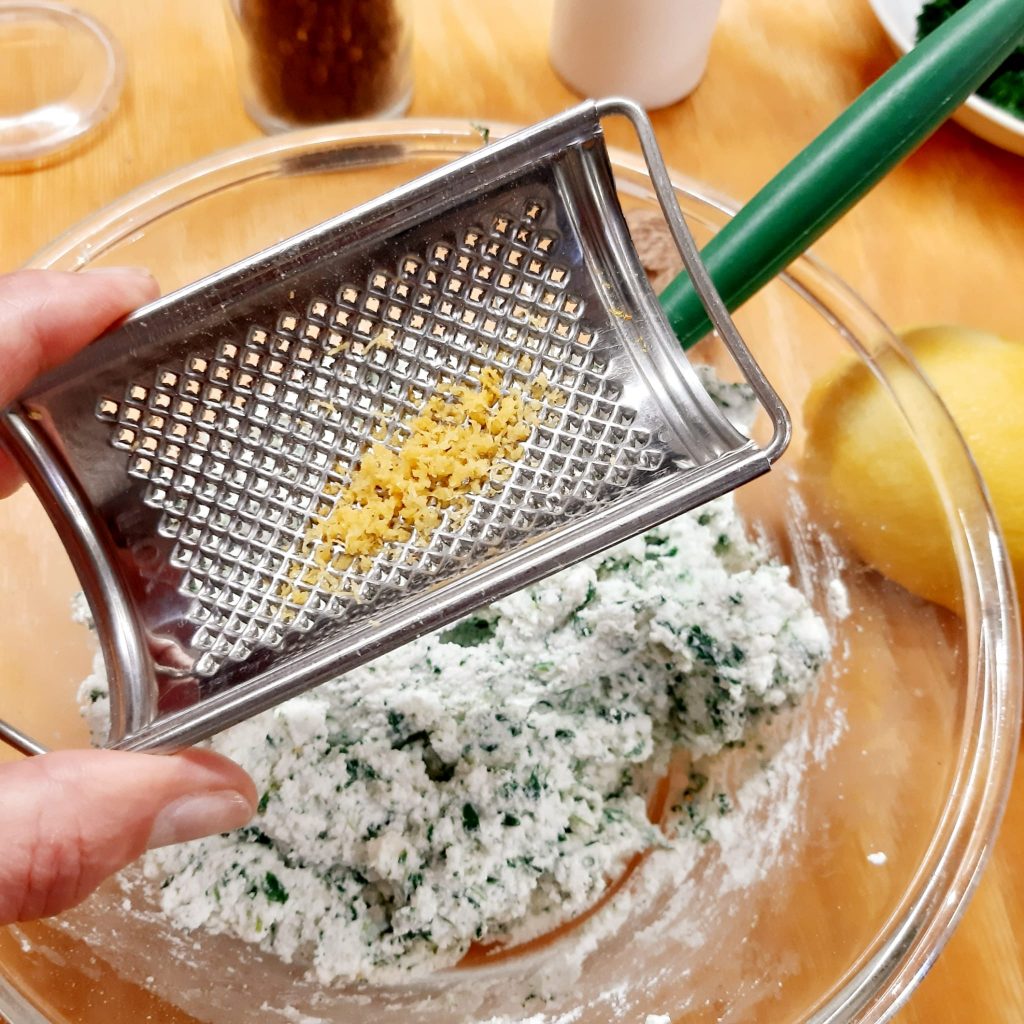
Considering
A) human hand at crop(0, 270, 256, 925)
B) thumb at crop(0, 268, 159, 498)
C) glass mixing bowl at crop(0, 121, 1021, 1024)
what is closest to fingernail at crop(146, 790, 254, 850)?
human hand at crop(0, 270, 256, 925)

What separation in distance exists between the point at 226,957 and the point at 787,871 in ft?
1.94

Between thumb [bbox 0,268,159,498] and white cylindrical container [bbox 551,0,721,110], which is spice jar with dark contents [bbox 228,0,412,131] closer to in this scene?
white cylindrical container [bbox 551,0,721,110]

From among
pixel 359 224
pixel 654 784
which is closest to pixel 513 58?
pixel 359 224

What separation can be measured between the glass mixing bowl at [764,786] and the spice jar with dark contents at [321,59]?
0.71ft

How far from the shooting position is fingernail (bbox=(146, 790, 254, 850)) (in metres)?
0.75

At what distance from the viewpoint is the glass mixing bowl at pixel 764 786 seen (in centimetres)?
90

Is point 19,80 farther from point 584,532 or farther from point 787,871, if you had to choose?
point 787,871

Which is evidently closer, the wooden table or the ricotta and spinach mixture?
the ricotta and spinach mixture

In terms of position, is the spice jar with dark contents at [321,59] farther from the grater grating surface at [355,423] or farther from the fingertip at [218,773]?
the fingertip at [218,773]

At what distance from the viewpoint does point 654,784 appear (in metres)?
1.06

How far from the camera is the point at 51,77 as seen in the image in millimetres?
1494

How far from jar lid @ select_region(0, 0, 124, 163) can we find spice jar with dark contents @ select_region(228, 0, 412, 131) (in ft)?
0.84

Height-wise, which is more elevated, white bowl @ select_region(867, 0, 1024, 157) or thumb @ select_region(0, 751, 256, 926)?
white bowl @ select_region(867, 0, 1024, 157)

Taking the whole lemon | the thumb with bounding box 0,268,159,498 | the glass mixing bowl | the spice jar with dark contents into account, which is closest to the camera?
the thumb with bounding box 0,268,159,498
